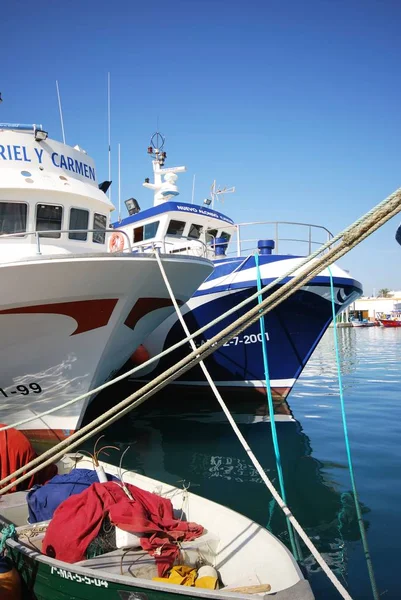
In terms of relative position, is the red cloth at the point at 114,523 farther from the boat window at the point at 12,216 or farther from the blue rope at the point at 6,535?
the boat window at the point at 12,216

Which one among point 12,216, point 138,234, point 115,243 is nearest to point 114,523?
point 12,216

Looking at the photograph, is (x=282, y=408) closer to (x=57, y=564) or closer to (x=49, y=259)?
(x=49, y=259)

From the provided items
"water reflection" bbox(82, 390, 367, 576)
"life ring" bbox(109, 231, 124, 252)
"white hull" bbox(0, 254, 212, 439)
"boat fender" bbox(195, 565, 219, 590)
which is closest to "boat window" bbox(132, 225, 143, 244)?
"life ring" bbox(109, 231, 124, 252)

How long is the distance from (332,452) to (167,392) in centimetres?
655

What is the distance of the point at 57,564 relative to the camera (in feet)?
11.8

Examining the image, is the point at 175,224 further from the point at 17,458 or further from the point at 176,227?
the point at 17,458

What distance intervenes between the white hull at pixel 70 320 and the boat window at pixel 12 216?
6.57 feet

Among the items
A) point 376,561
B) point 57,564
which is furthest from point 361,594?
point 57,564

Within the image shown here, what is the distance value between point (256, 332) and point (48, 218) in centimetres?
573

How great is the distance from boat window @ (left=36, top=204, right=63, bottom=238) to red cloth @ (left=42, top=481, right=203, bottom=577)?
5.80 metres

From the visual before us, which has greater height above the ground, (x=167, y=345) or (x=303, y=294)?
(x=303, y=294)

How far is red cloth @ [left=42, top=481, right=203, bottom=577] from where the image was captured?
399cm

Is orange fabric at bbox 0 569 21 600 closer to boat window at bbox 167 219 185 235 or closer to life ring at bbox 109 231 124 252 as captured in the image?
life ring at bbox 109 231 124 252

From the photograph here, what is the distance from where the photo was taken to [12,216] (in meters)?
8.67
